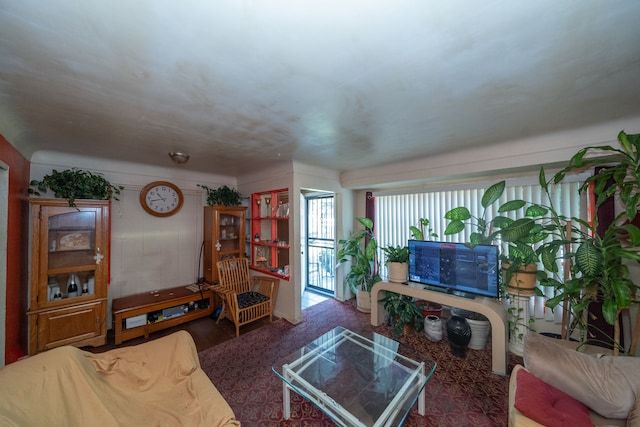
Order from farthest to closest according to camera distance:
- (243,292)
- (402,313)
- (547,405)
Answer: (243,292) < (402,313) < (547,405)

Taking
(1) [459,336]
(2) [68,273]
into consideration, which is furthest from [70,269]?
(1) [459,336]

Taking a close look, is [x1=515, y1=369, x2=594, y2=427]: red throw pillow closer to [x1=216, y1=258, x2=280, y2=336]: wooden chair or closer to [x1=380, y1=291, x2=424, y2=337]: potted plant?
[x1=380, y1=291, x2=424, y2=337]: potted plant

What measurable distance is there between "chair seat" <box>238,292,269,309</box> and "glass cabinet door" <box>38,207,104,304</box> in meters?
1.60

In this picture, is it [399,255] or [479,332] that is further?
[399,255]

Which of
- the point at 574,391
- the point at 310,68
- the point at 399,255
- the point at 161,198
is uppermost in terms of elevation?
the point at 310,68

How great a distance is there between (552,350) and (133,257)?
14.5ft

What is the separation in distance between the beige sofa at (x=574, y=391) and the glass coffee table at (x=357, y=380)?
1.84 ft

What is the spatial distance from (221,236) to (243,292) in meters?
0.95

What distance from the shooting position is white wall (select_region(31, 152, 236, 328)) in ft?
9.33

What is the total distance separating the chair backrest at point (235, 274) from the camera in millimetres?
3223

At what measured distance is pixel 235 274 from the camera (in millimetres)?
3385

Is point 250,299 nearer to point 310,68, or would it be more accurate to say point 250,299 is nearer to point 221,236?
point 221,236

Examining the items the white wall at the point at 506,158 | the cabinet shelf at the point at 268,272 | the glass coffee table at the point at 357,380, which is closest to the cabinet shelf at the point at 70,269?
the cabinet shelf at the point at 268,272

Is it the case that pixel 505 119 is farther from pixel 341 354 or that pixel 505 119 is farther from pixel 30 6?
pixel 30 6
